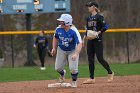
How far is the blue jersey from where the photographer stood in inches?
449

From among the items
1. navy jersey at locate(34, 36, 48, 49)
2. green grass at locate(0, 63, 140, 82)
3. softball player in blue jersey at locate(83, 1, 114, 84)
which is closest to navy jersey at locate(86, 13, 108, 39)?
softball player in blue jersey at locate(83, 1, 114, 84)

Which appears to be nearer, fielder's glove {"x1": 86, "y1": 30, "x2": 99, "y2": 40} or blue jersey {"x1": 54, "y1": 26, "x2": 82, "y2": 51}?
blue jersey {"x1": 54, "y1": 26, "x2": 82, "y2": 51}

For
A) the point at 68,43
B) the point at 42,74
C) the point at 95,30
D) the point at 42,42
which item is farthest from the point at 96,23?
the point at 42,42

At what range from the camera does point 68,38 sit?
37.5 ft

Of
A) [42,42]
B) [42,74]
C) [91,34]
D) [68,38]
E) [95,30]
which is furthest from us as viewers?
[42,42]

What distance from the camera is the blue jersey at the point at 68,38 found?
37.4 feet

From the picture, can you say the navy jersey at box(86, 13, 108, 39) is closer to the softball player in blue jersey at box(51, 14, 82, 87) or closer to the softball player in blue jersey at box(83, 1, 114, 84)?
the softball player in blue jersey at box(83, 1, 114, 84)

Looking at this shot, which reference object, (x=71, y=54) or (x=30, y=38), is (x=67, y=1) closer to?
(x=30, y=38)

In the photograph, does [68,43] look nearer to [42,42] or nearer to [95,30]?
[95,30]

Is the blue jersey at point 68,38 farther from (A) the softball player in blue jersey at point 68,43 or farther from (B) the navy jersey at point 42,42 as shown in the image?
(B) the navy jersey at point 42,42

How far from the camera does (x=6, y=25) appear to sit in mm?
28438

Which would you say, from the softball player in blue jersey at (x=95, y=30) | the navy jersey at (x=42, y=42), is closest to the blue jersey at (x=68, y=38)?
the softball player in blue jersey at (x=95, y=30)

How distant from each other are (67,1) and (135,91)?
45.1 ft

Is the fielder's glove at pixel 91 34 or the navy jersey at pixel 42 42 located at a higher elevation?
the fielder's glove at pixel 91 34
